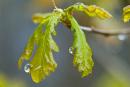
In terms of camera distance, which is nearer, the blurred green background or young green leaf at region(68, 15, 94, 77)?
young green leaf at region(68, 15, 94, 77)

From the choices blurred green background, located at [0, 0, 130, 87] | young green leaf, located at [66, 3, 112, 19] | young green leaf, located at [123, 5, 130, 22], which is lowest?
blurred green background, located at [0, 0, 130, 87]

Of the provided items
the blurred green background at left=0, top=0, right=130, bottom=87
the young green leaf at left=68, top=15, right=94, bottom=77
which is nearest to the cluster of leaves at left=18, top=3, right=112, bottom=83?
the young green leaf at left=68, top=15, right=94, bottom=77

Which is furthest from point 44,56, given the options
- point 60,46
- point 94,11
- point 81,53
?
point 60,46

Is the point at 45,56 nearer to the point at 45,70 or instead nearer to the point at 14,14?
the point at 45,70

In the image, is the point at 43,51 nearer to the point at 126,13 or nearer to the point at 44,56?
the point at 44,56

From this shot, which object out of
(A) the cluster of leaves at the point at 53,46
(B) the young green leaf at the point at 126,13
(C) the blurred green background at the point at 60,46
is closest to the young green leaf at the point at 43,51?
(A) the cluster of leaves at the point at 53,46

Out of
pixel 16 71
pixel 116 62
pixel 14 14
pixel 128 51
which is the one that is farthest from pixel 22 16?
pixel 116 62

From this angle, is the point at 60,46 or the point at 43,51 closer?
the point at 43,51

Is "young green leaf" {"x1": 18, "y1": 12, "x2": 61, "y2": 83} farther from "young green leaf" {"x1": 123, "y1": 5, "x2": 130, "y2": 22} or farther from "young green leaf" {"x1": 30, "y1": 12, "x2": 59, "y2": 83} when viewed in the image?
"young green leaf" {"x1": 123, "y1": 5, "x2": 130, "y2": 22}
